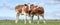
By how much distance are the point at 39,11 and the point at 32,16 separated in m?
1.16

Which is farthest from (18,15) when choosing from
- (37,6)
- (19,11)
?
(37,6)

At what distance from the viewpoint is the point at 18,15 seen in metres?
31.9

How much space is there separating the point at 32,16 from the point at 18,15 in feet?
7.51

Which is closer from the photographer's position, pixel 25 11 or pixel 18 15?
pixel 25 11

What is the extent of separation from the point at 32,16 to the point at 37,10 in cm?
114

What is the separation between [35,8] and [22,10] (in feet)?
5.47

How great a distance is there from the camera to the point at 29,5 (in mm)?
29984

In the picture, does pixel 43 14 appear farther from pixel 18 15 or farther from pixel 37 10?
pixel 18 15

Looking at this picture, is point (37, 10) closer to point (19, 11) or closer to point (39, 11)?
point (39, 11)

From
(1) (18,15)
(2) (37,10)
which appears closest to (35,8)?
(2) (37,10)

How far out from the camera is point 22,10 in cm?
3062

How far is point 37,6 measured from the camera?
31.3 m

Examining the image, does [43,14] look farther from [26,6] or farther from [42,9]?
[26,6]

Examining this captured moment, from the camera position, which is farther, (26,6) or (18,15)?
(18,15)
